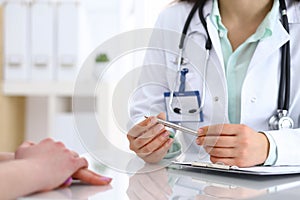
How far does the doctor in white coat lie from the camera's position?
797 mm

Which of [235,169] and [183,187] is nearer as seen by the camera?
[183,187]

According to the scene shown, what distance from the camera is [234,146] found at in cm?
81

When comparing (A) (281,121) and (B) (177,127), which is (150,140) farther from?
(A) (281,121)

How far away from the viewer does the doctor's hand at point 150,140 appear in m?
0.77

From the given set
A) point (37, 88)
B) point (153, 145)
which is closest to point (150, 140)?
point (153, 145)

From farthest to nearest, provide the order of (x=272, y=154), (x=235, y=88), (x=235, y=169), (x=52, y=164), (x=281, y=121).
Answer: (x=235, y=88), (x=281, y=121), (x=272, y=154), (x=235, y=169), (x=52, y=164)

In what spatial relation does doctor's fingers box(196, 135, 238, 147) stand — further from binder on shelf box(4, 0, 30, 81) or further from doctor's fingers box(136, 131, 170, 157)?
binder on shelf box(4, 0, 30, 81)

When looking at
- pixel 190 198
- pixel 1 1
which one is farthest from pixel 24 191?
pixel 1 1

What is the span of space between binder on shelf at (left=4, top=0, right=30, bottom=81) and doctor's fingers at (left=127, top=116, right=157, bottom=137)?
1933 millimetres

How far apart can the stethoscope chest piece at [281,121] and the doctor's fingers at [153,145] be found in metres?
0.31

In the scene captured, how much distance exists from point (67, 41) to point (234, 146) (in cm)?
191

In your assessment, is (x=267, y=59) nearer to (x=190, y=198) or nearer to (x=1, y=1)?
(x=190, y=198)

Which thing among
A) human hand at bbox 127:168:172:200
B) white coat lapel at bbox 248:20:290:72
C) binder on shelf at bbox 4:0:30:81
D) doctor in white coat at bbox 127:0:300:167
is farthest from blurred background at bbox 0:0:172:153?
human hand at bbox 127:168:172:200

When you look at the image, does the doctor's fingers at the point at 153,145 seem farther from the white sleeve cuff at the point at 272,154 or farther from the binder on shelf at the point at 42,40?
the binder on shelf at the point at 42,40
